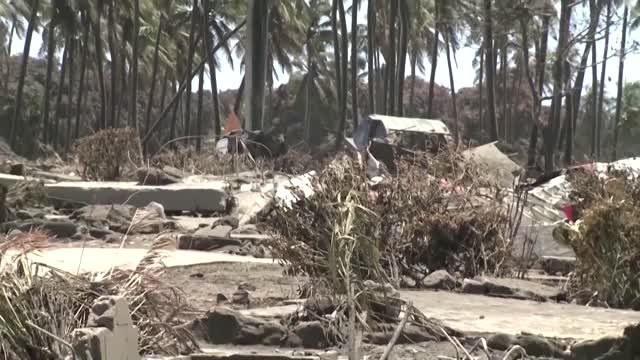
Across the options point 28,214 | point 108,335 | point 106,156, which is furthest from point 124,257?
point 106,156

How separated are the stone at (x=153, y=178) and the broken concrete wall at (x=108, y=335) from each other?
12163 mm

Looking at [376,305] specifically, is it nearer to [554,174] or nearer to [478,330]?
[478,330]

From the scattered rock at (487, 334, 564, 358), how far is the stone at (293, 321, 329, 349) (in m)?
0.96

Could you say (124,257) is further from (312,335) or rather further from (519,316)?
(519,316)

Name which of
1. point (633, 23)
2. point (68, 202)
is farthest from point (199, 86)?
point (68, 202)

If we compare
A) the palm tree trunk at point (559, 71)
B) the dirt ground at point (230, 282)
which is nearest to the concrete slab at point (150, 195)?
the dirt ground at point (230, 282)

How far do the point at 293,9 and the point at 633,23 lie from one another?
924 inches

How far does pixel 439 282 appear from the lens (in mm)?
8242

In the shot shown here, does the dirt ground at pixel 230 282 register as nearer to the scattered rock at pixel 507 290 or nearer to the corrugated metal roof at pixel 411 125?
the scattered rock at pixel 507 290

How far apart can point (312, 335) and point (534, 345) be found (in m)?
1.25

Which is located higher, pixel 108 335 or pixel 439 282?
pixel 108 335

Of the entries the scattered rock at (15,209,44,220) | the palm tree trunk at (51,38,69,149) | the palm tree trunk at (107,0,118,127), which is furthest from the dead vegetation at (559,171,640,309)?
the palm tree trunk at (51,38,69,149)

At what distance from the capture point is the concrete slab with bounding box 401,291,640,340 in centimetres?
598

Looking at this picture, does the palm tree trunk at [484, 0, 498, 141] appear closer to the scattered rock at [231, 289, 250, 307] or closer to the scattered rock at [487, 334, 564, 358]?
the scattered rock at [231, 289, 250, 307]
